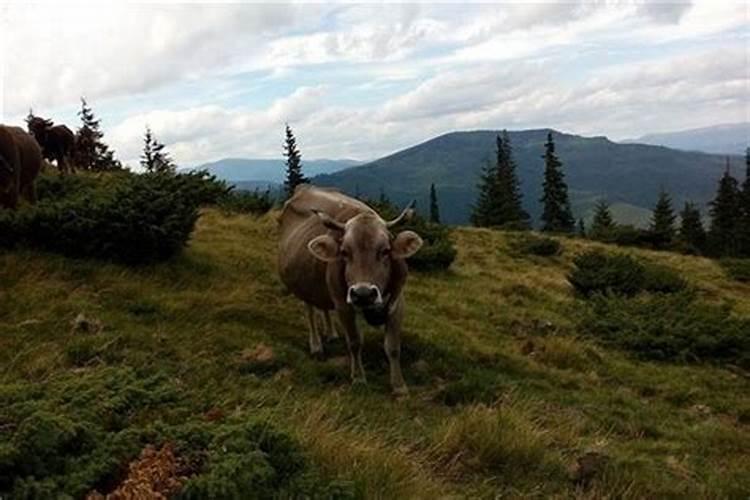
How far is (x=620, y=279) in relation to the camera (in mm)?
21938

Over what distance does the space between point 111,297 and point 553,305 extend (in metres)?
10.9

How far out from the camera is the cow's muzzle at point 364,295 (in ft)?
26.2

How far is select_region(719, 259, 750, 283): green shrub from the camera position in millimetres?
29594

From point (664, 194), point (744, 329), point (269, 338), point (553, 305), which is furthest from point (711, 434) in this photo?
point (664, 194)

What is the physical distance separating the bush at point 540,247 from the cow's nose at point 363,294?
68.2 ft

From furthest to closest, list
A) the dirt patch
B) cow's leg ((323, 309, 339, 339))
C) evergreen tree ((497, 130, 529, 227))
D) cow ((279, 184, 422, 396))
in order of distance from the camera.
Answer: evergreen tree ((497, 130, 529, 227))
cow's leg ((323, 309, 339, 339))
cow ((279, 184, 422, 396))
the dirt patch

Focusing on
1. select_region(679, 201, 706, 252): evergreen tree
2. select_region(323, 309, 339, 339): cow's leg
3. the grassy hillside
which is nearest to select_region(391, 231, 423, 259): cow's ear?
the grassy hillside

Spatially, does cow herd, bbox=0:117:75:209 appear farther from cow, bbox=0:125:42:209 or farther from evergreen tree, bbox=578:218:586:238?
evergreen tree, bbox=578:218:586:238

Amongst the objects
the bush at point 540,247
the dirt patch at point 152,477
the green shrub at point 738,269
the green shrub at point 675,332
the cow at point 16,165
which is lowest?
the green shrub at point 738,269

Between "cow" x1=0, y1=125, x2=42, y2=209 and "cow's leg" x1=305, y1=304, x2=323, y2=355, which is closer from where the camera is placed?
"cow's leg" x1=305, y1=304, x2=323, y2=355

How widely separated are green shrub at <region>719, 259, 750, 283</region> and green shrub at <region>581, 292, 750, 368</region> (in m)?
13.4

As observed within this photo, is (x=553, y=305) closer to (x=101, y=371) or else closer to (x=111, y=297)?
(x=111, y=297)

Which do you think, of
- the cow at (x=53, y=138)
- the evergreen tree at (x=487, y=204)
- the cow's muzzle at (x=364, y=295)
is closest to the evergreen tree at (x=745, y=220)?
the evergreen tree at (x=487, y=204)

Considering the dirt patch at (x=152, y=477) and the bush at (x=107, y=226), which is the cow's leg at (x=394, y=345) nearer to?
the dirt patch at (x=152, y=477)
